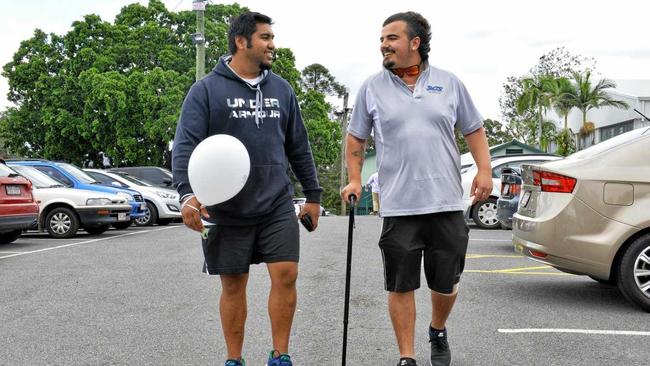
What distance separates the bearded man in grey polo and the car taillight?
219 cm

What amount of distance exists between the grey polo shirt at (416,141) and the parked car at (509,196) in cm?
608

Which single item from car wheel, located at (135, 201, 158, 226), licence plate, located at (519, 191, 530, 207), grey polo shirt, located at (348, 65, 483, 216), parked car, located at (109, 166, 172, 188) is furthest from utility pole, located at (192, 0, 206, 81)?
grey polo shirt, located at (348, 65, 483, 216)

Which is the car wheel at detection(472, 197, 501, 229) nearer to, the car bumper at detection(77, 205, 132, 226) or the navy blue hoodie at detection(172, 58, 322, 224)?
the car bumper at detection(77, 205, 132, 226)

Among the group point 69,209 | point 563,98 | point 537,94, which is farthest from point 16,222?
point 537,94

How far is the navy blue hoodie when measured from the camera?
395 cm

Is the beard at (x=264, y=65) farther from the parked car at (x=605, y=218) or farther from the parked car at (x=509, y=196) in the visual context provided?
the parked car at (x=509, y=196)

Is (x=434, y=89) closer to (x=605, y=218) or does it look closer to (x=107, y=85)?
(x=605, y=218)

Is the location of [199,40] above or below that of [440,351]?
above

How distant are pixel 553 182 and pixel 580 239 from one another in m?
0.52

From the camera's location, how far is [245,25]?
4035 millimetres

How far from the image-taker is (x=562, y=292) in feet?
23.9

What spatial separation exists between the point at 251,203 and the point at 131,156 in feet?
107

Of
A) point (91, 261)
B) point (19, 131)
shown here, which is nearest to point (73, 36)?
point (19, 131)

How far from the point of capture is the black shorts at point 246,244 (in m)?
3.99
